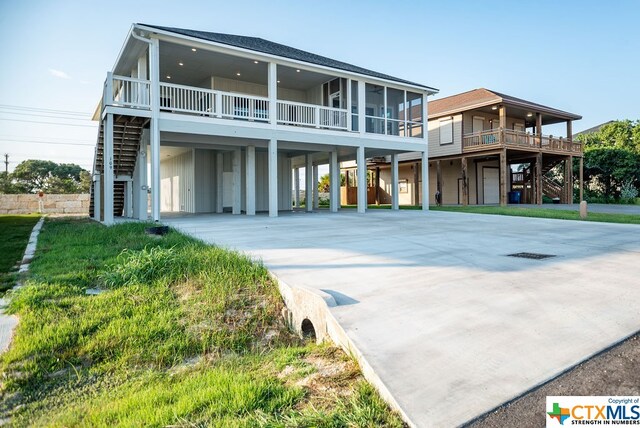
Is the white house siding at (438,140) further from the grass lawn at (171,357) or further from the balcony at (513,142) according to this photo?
the grass lawn at (171,357)

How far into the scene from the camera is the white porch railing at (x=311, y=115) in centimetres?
1470

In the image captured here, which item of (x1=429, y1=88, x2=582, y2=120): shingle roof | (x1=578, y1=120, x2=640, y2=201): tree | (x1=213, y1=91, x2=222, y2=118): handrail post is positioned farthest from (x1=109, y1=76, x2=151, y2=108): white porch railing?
(x1=578, y1=120, x2=640, y2=201): tree

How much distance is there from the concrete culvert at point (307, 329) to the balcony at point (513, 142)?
1935 centimetres

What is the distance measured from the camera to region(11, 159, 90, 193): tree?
1604 inches

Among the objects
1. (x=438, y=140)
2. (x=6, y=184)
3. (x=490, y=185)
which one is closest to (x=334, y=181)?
(x=438, y=140)

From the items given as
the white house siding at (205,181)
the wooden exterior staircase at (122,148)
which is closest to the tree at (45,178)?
the wooden exterior staircase at (122,148)

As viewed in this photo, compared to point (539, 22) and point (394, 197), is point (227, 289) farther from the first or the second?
point (539, 22)

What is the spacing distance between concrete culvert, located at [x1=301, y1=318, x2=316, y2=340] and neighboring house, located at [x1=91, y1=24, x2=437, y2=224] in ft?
29.9

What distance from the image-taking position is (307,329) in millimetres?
3680

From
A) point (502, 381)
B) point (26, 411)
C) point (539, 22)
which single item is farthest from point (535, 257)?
point (539, 22)

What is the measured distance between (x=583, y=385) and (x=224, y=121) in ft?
40.6

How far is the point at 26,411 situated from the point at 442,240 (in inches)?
258

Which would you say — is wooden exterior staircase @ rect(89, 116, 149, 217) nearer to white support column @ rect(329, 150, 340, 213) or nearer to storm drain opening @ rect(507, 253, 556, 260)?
white support column @ rect(329, 150, 340, 213)

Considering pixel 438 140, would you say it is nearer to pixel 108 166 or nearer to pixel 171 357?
pixel 108 166
